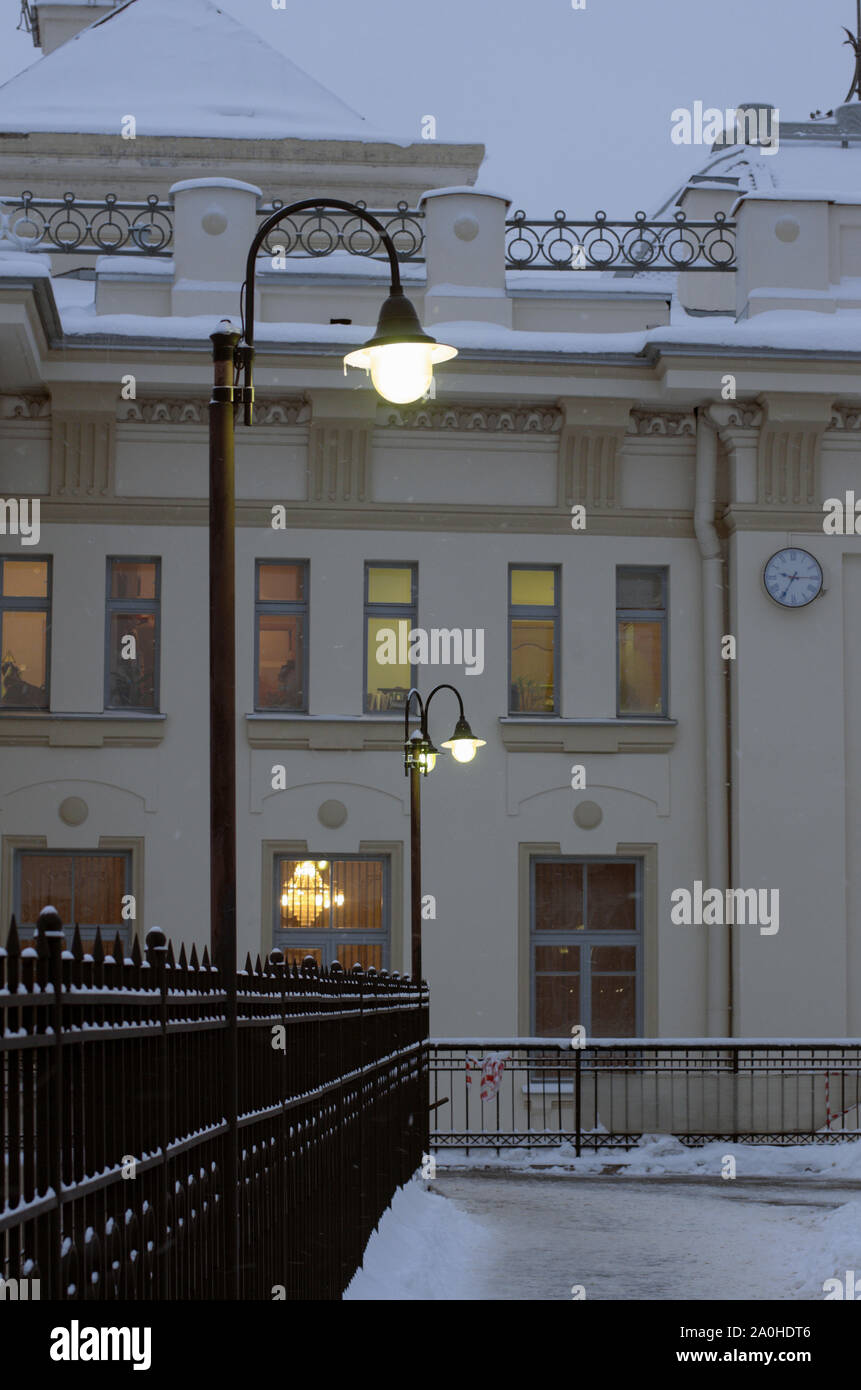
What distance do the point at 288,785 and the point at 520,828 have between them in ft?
9.65

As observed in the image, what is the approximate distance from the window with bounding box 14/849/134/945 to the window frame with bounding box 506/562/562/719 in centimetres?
536

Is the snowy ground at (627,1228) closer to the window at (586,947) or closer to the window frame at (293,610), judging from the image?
the window at (586,947)

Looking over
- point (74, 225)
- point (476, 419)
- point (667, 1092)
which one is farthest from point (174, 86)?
point (667, 1092)

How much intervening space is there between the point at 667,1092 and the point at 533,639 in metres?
5.89

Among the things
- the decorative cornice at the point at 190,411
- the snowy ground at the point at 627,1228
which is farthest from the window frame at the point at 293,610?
the snowy ground at the point at 627,1228

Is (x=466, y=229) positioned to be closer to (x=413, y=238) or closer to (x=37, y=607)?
(x=413, y=238)

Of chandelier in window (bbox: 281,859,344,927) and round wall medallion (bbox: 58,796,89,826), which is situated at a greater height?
round wall medallion (bbox: 58,796,89,826)

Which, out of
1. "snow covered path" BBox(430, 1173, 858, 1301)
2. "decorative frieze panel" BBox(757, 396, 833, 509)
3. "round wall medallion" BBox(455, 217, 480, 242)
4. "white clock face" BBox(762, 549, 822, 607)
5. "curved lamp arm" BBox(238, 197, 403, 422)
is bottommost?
"snow covered path" BBox(430, 1173, 858, 1301)

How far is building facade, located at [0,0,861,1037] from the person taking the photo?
2372 cm

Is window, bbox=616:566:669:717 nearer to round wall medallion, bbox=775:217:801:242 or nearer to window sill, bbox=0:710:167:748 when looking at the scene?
round wall medallion, bbox=775:217:801:242

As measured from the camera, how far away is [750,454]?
79.6 feet

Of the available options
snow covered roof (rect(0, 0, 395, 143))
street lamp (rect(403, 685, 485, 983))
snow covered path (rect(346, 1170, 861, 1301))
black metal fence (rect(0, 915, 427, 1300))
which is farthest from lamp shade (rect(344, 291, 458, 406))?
snow covered roof (rect(0, 0, 395, 143))

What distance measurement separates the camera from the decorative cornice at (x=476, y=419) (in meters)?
24.3

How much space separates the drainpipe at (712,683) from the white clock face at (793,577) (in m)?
0.68
